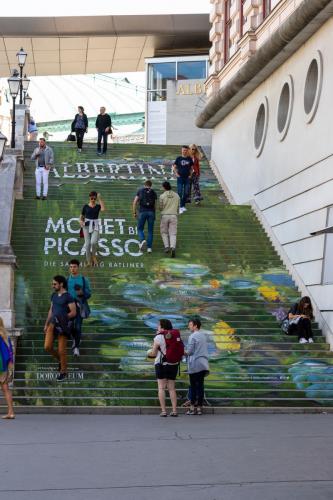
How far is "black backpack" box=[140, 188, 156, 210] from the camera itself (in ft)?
74.9

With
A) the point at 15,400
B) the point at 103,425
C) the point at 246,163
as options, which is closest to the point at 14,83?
the point at 246,163

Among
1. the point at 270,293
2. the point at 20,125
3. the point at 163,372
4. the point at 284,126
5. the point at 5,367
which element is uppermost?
the point at 20,125

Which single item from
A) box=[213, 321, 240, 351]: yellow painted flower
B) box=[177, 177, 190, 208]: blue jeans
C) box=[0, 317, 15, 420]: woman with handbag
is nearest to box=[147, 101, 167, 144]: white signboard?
box=[177, 177, 190, 208]: blue jeans

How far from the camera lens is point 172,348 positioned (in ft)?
49.5

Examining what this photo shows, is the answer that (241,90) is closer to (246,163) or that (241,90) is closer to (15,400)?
(246,163)

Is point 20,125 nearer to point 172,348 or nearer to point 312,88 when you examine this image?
point 312,88

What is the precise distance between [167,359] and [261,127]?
1397 centimetres

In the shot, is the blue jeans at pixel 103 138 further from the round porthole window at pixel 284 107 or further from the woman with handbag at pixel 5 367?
the woman with handbag at pixel 5 367

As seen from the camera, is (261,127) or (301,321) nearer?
(301,321)

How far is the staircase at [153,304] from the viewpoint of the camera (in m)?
16.4

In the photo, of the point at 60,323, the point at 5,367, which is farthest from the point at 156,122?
the point at 5,367

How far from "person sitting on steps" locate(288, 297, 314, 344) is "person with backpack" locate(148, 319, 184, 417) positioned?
13.3ft

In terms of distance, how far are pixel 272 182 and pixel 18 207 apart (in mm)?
6230

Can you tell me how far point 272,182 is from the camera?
25.3 metres
